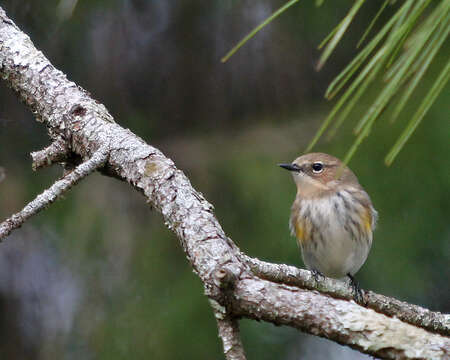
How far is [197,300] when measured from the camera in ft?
8.74

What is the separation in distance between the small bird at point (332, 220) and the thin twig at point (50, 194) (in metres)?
1.81

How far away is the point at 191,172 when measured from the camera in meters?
2.89

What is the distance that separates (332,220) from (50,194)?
232 centimetres

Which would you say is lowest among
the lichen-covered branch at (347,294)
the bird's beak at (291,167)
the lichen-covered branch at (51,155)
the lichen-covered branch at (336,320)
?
the lichen-covered branch at (336,320)

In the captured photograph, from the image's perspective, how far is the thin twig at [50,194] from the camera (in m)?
1.63

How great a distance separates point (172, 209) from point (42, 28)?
2033 mm

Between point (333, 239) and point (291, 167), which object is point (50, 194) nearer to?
point (291, 167)

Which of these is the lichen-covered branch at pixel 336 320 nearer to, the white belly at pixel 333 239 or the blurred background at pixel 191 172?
the blurred background at pixel 191 172

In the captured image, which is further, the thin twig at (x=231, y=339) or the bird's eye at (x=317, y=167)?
the bird's eye at (x=317, y=167)

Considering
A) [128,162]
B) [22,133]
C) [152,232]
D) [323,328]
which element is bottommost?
[323,328]

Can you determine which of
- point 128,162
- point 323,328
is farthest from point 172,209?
point 323,328

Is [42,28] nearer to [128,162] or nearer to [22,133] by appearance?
[22,133]

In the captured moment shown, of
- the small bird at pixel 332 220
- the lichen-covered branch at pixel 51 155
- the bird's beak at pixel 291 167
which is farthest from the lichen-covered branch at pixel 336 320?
the small bird at pixel 332 220

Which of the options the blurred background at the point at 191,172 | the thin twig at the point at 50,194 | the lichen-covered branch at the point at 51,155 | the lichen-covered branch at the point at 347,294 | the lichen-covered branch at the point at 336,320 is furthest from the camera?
the blurred background at the point at 191,172
